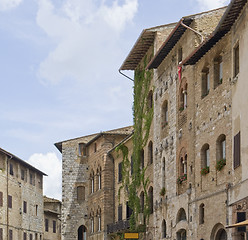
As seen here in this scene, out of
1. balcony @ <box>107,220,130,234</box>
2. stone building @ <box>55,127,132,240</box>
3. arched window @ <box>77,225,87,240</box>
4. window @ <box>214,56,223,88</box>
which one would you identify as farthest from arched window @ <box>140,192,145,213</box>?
arched window @ <box>77,225,87,240</box>

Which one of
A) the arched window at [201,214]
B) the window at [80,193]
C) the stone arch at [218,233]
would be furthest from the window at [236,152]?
the window at [80,193]

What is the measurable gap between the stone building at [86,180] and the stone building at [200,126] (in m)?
14.7

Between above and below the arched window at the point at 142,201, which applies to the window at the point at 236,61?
above

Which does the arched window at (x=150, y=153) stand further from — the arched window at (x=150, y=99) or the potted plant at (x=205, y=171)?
the potted plant at (x=205, y=171)

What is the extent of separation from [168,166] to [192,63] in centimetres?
614

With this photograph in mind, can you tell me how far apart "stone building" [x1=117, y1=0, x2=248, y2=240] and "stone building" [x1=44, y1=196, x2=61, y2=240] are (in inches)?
1265

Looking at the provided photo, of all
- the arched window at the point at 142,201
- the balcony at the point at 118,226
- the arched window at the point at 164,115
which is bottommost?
the balcony at the point at 118,226

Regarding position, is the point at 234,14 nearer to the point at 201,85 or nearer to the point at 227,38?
the point at 227,38

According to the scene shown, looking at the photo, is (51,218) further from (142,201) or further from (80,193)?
(142,201)

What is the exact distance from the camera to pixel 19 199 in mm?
55312

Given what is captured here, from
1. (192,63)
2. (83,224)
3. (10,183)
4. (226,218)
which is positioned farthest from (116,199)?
(226,218)

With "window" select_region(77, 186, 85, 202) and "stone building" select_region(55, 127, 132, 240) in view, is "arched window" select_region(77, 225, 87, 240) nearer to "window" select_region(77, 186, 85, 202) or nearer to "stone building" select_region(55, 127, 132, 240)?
"stone building" select_region(55, 127, 132, 240)

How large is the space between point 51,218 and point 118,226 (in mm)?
25058

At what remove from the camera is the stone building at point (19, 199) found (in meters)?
51.6
